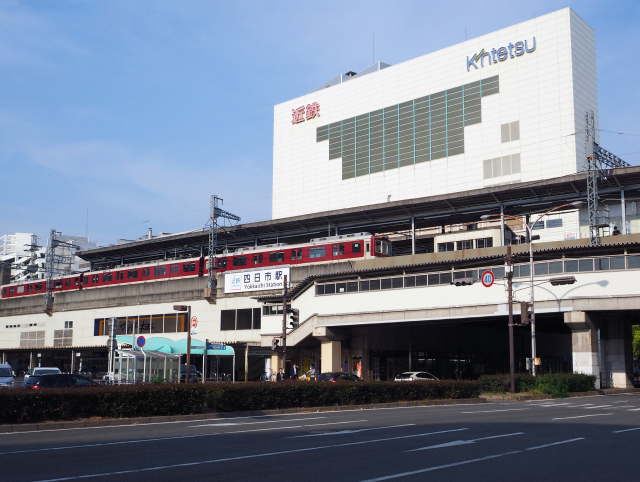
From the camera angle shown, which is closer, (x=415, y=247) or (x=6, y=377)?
(x=6, y=377)

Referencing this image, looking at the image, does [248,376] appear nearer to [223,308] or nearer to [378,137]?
[223,308]

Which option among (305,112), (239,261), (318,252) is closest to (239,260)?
(239,261)

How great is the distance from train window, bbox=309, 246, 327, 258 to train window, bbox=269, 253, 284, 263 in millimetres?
3666

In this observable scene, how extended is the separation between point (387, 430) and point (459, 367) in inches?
1863

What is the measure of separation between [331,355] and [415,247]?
2345cm

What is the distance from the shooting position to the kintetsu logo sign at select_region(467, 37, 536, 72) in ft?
249

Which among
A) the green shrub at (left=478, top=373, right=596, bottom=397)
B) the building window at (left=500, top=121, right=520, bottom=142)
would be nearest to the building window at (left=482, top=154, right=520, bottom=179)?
the building window at (left=500, top=121, right=520, bottom=142)

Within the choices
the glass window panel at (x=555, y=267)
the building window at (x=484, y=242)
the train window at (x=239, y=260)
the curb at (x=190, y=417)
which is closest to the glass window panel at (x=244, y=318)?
the train window at (x=239, y=260)

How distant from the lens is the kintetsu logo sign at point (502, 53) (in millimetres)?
75988

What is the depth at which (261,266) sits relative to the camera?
66438mm

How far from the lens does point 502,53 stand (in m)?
78.0

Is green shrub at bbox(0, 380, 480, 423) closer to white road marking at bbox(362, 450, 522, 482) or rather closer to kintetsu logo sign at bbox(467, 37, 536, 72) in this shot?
white road marking at bbox(362, 450, 522, 482)

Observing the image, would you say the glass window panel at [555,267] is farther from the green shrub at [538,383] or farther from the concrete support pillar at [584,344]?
the green shrub at [538,383]

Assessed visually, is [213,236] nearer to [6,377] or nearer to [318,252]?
[318,252]
